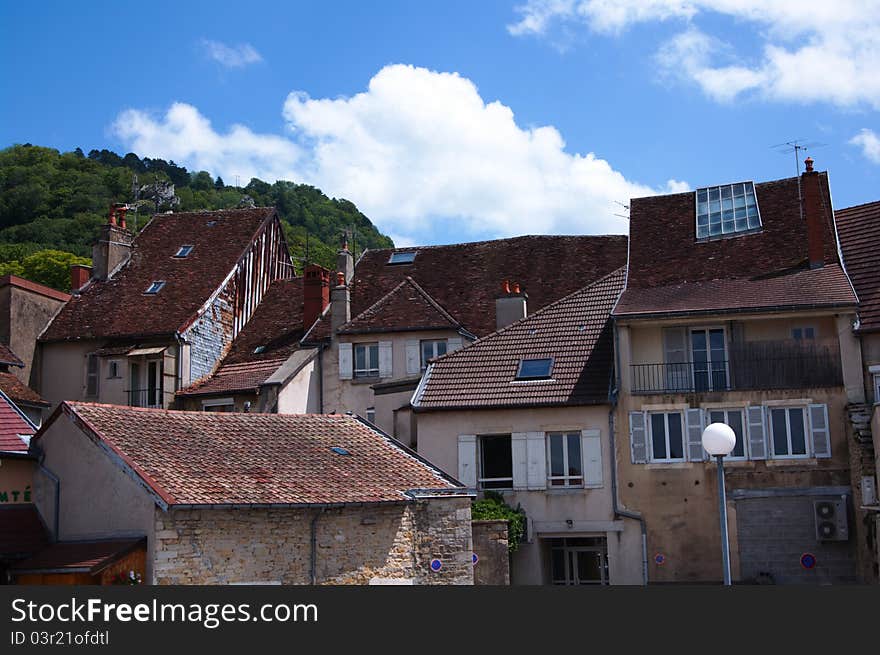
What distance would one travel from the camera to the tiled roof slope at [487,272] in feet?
119

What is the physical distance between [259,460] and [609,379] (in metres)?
9.76

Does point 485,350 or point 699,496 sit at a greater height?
point 485,350

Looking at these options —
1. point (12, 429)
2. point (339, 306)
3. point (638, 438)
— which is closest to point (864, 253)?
point (638, 438)

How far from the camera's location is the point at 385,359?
111 feet

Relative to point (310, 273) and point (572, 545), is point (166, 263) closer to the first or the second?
point (310, 273)

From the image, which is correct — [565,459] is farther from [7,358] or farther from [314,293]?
[7,358]

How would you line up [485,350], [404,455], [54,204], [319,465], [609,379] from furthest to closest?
[54,204] → [485,350] → [609,379] → [404,455] → [319,465]

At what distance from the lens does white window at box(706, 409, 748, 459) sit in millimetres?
27172

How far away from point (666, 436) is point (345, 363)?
10558mm

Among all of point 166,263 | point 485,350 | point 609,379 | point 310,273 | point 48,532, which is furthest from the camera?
point 166,263

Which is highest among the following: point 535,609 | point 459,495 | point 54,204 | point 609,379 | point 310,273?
point 54,204

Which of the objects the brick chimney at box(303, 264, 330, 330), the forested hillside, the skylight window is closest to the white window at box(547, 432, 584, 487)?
the skylight window

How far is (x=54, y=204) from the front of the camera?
67188 mm

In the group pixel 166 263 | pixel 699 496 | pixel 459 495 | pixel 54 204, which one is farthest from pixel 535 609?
pixel 54 204
